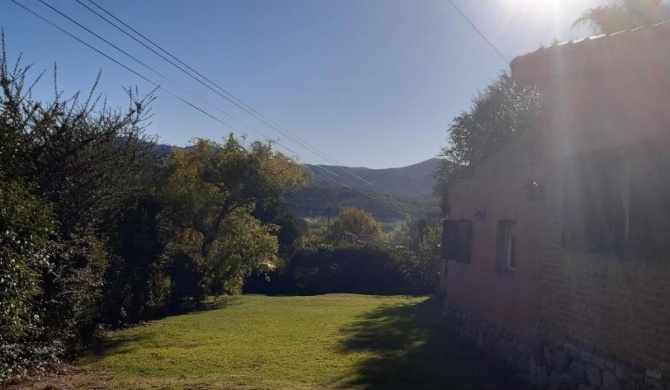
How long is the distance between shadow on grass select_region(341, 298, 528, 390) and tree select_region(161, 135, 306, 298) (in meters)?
8.48

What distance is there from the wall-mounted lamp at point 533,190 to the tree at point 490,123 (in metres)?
15.5

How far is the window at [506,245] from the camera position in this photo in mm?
12062

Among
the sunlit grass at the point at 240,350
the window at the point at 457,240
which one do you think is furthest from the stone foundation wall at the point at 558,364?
the sunlit grass at the point at 240,350

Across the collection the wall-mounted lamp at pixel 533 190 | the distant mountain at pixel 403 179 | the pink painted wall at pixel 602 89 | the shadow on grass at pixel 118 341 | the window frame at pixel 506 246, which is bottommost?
the shadow on grass at pixel 118 341

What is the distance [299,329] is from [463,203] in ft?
Result: 18.1

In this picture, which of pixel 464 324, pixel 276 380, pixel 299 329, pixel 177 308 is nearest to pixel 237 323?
pixel 299 329

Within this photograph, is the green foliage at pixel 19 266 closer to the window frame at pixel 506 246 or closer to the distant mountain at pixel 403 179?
the window frame at pixel 506 246

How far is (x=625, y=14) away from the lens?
17.9 m

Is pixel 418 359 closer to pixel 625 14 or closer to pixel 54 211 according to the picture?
pixel 54 211

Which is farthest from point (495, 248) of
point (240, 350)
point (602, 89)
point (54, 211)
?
point (54, 211)

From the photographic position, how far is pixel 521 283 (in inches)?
424

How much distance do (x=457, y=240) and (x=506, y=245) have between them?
101 inches

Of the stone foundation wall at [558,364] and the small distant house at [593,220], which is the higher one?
the small distant house at [593,220]

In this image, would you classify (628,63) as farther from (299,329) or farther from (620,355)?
(299,329)
